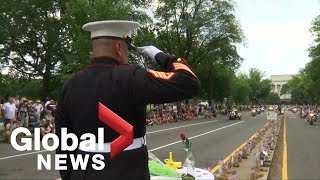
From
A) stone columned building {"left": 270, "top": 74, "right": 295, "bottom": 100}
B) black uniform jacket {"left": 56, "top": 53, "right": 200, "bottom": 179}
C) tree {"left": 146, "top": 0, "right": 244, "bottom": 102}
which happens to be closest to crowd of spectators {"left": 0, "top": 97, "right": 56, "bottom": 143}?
black uniform jacket {"left": 56, "top": 53, "right": 200, "bottom": 179}

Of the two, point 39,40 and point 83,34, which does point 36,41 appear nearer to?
point 39,40

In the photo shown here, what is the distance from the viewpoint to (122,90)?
296 centimetres

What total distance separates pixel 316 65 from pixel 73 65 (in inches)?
1691

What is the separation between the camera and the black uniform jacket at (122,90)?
2838mm

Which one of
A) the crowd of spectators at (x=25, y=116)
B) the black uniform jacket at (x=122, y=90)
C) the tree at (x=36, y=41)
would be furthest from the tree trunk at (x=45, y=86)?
the black uniform jacket at (x=122, y=90)

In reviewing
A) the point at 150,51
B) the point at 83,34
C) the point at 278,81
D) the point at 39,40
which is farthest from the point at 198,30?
the point at 278,81

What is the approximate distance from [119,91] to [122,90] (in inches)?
0.8

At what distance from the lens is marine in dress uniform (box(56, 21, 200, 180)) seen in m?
2.88

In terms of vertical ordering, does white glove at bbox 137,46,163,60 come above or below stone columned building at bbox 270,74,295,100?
below

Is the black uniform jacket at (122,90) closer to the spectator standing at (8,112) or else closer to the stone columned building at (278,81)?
the spectator standing at (8,112)

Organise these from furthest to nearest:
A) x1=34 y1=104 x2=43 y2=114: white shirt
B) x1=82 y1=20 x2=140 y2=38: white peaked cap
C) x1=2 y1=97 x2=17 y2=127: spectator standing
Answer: x1=34 y1=104 x2=43 y2=114: white shirt, x1=2 y1=97 x2=17 y2=127: spectator standing, x1=82 y1=20 x2=140 y2=38: white peaked cap

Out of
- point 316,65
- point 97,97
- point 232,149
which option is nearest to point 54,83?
point 232,149

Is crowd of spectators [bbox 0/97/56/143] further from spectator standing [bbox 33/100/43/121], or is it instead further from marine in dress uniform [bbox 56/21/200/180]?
marine in dress uniform [bbox 56/21/200/180]

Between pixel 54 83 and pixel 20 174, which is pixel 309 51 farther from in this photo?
pixel 20 174
